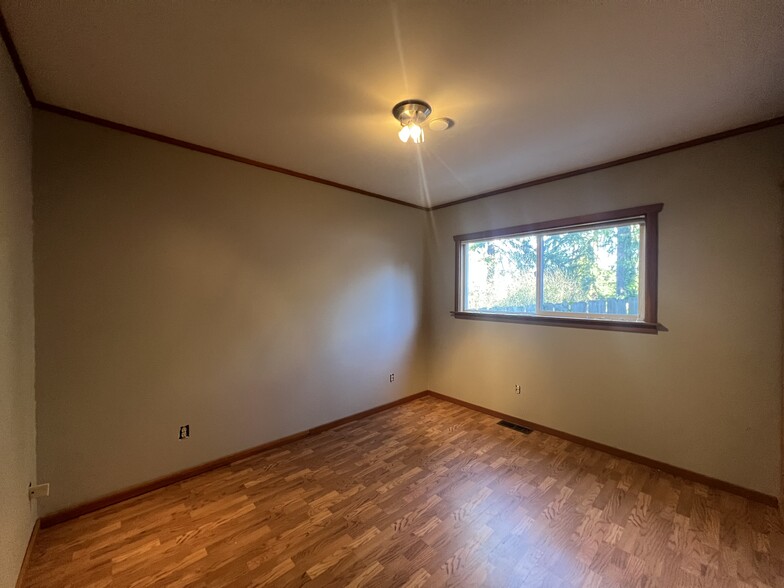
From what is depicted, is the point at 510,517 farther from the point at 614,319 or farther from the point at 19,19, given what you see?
the point at 19,19

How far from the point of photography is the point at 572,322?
3.00 m

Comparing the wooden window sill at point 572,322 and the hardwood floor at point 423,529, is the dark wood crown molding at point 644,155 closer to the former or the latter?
the wooden window sill at point 572,322

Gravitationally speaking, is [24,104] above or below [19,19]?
below

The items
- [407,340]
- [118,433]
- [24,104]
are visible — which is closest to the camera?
[24,104]

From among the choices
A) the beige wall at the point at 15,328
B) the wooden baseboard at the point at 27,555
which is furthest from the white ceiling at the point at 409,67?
the wooden baseboard at the point at 27,555

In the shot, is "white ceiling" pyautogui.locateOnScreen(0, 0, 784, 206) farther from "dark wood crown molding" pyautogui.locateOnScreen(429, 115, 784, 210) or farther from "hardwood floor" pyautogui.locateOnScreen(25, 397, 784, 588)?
"hardwood floor" pyautogui.locateOnScreen(25, 397, 784, 588)

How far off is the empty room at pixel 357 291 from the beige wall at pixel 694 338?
2 cm

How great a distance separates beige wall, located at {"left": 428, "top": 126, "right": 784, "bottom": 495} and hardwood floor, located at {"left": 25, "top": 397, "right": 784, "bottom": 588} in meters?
0.33

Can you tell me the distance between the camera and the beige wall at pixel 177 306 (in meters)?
1.96

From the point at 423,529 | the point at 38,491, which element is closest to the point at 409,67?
the point at 423,529

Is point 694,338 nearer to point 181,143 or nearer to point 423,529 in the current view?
point 423,529

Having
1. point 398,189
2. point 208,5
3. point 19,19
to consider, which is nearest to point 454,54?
point 208,5

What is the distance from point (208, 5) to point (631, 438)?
12.6 ft

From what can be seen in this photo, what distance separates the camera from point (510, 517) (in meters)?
2.01
